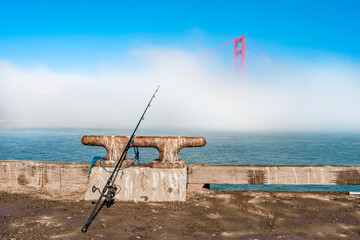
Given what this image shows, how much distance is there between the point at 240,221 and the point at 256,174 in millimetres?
1817

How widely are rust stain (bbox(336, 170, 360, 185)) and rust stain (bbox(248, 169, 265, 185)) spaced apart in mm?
1624

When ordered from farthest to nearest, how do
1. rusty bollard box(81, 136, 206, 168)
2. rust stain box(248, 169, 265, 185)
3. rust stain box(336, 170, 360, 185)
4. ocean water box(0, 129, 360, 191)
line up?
ocean water box(0, 129, 360, 191) < rust stain box(248, 169, 265, 185) < rust stain box(336, 170, 360, 185) < rusty bollard box(81, 136, 206, 168)

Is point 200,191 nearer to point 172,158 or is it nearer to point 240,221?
point 172,158

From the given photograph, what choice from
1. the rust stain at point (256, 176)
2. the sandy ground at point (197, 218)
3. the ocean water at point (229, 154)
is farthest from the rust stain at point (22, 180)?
the ocean water at point (229, 154)

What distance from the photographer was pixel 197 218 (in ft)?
13.3

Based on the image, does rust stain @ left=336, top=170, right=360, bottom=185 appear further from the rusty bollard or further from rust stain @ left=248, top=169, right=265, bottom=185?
the rusty bollard

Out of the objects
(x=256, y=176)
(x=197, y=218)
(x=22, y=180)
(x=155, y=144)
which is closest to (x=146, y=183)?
(x=155, y=144)

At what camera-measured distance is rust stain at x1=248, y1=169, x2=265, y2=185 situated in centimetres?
554

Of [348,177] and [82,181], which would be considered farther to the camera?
[82,181]

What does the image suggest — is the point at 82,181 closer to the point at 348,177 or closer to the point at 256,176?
the point at 256,176

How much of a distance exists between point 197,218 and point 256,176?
2.11m

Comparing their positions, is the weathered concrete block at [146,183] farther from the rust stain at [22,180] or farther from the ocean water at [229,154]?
the ocean water at [229,154]

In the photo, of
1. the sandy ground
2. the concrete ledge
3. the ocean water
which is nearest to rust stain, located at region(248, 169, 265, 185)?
the sandy ground

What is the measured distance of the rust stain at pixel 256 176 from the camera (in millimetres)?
5543
